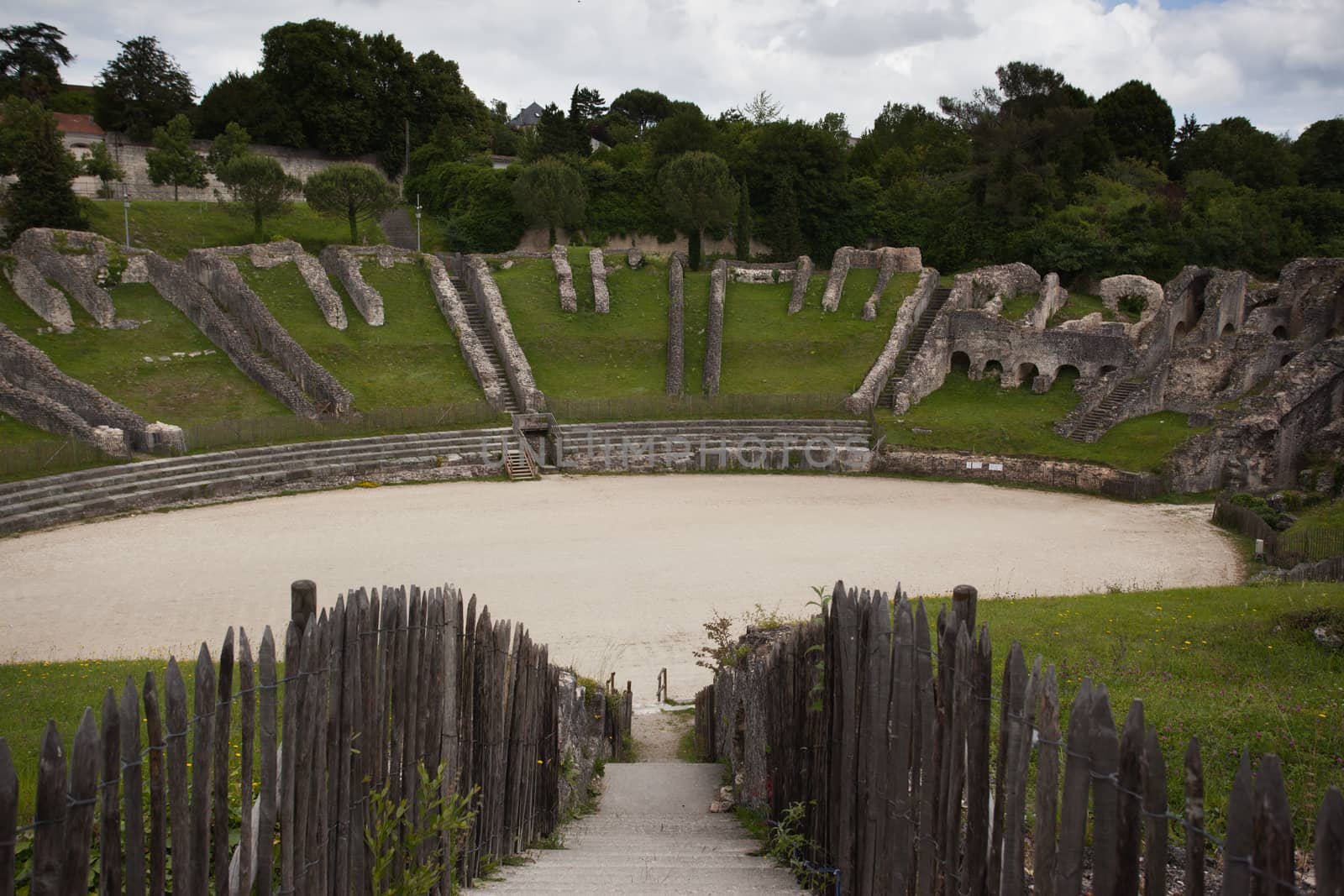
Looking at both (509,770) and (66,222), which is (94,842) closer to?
(509,770)

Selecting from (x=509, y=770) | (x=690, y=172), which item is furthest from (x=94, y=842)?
(x=690, y=172)

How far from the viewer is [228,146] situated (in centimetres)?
6084

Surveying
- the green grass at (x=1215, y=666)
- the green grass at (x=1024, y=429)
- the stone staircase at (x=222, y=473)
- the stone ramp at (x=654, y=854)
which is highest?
the green grass at (x=1024, y=429)

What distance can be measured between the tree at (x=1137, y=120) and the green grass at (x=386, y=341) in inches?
1878

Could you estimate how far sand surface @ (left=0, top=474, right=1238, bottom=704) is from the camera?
18.5 metres

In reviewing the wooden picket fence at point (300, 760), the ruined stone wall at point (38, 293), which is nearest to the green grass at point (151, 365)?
the ruined stone wall at point (38, 293)

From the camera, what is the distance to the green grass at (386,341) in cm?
3772

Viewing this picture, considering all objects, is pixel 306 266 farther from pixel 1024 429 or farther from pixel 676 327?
pixel 1024 429

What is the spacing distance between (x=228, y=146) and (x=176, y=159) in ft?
10.6

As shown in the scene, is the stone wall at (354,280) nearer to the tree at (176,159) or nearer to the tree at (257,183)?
the tree at (257,183)

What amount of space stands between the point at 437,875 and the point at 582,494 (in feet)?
81.8

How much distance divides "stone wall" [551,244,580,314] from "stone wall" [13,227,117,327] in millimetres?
17696

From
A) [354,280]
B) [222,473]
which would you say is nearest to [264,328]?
[354,280]

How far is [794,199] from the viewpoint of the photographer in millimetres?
61281
